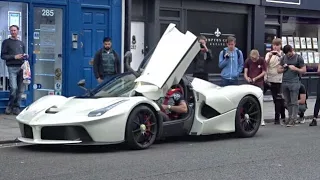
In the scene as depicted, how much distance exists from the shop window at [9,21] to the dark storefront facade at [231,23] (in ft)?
9.08

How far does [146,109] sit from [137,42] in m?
7.03

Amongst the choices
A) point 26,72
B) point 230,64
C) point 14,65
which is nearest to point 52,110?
point 26,72

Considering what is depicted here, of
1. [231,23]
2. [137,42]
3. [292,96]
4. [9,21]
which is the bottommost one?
[292,96]

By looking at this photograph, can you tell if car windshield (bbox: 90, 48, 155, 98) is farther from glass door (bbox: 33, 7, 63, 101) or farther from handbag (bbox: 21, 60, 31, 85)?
glass door (bbox: 33, 7, 63, 101)

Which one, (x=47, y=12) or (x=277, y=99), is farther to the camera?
(x=47, y=12)

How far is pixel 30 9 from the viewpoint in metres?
14.0

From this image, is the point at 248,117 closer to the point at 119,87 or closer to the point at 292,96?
the point at 292,96

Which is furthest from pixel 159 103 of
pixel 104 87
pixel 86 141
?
pixel 86 141

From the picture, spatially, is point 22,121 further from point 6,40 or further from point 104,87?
point 6,40

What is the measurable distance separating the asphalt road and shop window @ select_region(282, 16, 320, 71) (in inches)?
378

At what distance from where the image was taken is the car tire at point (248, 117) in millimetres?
10695

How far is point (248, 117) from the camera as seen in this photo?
1093 cm

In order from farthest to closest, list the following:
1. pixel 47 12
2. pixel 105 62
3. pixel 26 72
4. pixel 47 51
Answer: pixel 47 51, pixel 47 12, pixel 26 72, pixel 105 62

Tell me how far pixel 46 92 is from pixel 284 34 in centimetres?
868
